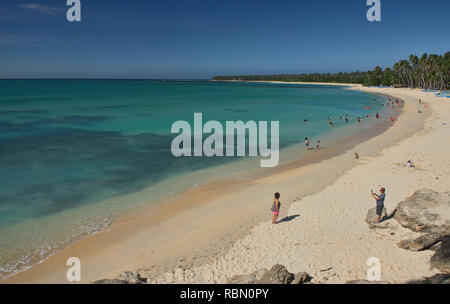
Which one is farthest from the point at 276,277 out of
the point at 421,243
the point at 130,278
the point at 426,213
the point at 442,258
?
the point at 426,213

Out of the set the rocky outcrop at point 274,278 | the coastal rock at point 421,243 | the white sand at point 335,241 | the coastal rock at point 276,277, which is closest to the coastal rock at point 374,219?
the white sand at point 335,241

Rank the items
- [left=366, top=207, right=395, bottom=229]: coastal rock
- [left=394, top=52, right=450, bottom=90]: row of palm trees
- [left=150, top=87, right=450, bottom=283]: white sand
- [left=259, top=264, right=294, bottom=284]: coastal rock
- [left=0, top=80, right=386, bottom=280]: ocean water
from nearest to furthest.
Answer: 1. [left=259, top=264, right=294, bottom=284]: coastal rock
2. [left=150, top=87, right=450, bottom=283]: white sand
3. [left=366, top=207, right=395, bottom=229]: coastal rock
4. [left=0, top=80, right=386, bottom=280]: ocean water
5. [left=394, top=52, right=450, bottom=90]: row of palm trees

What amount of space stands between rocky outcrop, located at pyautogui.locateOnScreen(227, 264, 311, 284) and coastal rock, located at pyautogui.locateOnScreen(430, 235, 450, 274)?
3.23 metres

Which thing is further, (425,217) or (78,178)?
(78,178)

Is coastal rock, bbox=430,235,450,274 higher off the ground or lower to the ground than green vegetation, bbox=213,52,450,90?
lower

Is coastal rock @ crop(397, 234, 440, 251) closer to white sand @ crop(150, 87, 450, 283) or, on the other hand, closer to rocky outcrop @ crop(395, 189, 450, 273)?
rocky outcrop @ crop(395, 189, 450, 273)

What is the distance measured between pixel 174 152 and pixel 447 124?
30142 mm

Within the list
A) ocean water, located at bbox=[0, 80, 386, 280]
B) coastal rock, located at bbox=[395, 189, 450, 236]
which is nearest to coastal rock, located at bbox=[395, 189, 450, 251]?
coastal rock, located at bbox=[395, 189, 450, 236]

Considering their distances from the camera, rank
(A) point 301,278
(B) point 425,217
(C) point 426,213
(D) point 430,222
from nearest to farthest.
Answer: (A) point 301,278 → (D) point 430,222 → (B) point 425,217 → (C) point 426,213

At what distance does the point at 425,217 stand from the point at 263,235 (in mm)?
5305

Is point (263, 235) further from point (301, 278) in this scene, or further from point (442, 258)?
point (442, 258)

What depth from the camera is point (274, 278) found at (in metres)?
6.75

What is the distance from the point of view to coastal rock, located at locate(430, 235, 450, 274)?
6.91 metres
